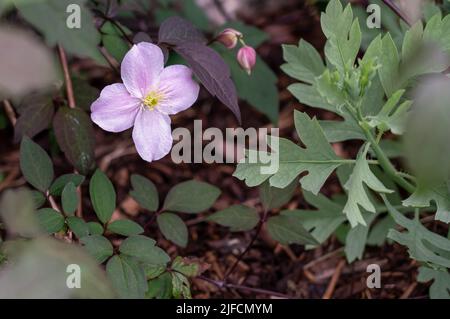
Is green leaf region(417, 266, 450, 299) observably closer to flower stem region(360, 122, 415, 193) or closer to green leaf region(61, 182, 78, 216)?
flower stem region(360, 122, 415, 193)

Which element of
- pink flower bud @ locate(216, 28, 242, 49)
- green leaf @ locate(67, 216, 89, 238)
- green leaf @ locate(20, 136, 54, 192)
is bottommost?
green leaf @ locate(67, 216, 89, 238)

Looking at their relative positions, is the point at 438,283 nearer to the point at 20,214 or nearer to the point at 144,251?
the point at 144,251

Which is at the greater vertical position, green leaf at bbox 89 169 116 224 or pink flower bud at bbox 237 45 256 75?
pink flower bud at bbox 237 45 256 75

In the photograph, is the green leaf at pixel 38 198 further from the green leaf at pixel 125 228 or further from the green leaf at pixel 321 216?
the green leaf at pixel 321 216

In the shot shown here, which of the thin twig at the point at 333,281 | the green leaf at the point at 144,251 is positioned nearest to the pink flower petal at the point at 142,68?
the green leaf at the point at 144,251

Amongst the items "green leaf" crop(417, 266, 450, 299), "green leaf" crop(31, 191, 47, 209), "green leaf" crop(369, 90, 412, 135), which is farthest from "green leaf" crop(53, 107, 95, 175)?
"green leaf" crop(417, 266, 450, 299)

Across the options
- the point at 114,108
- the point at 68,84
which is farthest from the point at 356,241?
the point at 68,84
